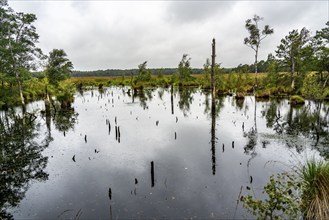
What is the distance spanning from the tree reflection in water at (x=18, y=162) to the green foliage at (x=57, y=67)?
2204 cm

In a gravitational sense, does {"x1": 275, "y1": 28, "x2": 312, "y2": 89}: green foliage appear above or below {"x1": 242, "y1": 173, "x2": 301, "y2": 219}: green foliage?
above

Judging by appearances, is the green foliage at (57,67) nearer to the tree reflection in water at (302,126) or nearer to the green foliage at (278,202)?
the tree reflection in water at (302,126)

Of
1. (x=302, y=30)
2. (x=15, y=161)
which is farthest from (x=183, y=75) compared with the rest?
(x=15, y=161)

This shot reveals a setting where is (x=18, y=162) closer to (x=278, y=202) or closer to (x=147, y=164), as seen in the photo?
(x=147, y=164)

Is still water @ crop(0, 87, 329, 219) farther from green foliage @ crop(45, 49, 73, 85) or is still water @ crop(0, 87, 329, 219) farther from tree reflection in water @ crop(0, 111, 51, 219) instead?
green foliage @ crop(45, 49, 73, 85)

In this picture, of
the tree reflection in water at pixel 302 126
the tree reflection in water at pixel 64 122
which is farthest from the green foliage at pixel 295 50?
the tree reflection in water at pixel 64 122

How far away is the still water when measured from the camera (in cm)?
986

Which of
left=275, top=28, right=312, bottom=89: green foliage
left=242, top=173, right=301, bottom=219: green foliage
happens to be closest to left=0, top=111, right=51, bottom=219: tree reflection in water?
left=242, top=173, right=301, bottom=219: green foliage

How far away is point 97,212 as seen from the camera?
371 inches

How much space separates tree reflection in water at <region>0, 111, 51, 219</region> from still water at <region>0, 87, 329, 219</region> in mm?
57

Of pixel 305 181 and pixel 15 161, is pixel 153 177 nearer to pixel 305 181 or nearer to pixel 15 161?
pixel 305 181

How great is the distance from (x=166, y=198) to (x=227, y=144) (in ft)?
31.2

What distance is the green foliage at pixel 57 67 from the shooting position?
45688 mm

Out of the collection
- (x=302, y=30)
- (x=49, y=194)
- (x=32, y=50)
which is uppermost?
(x=302, y=30)
